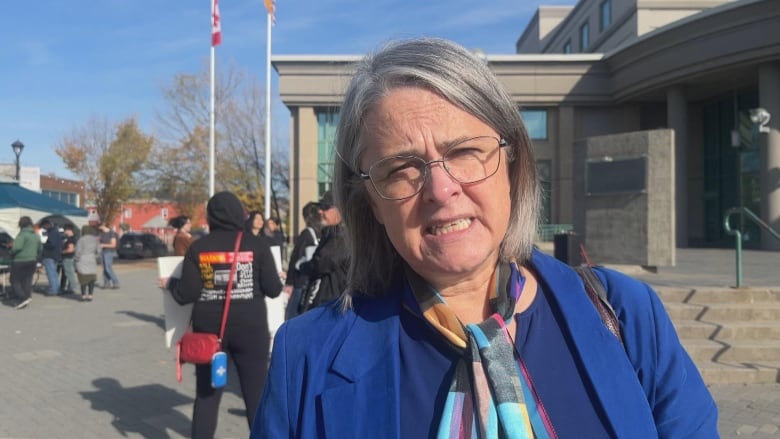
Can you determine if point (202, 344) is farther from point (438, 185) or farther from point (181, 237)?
point (181, 237)

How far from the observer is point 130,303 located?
47.9ft

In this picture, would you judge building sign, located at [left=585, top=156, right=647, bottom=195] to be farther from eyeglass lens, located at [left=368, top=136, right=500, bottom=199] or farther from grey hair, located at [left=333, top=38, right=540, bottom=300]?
eyeglass lens, located at [left=368, top=136, right=500, bottom=199]

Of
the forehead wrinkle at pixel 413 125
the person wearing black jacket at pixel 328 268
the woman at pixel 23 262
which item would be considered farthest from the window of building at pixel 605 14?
the forehead wrinkle at pixel 413 125

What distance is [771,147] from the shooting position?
22.3 m

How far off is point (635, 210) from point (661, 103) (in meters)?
A: 20.4

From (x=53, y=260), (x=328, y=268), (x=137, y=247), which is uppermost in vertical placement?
(x=328, y=268)

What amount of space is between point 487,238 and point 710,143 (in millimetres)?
31312

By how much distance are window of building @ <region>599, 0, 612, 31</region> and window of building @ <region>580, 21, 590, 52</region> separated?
2144 millimetres

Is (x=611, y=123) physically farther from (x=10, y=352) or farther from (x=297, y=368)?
(x=297, y=368)

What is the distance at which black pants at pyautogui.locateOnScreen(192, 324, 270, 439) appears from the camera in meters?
4.62

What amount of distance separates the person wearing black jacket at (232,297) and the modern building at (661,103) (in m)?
20.0

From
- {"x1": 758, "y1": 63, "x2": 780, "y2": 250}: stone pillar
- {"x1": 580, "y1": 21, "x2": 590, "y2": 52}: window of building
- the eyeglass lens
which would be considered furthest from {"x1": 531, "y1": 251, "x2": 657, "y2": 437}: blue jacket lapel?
{"x1": 580, "y1": 21, "x2": 590, "y2": 52}: window of building


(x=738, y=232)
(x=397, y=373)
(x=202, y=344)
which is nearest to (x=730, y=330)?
(x=738, y=232)

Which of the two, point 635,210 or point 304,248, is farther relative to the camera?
point 635,210
